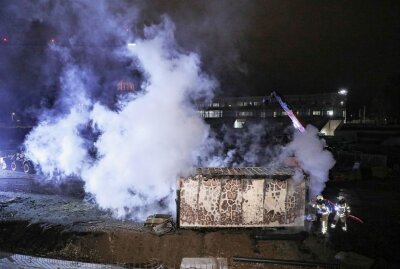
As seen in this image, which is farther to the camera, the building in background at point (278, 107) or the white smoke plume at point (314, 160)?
the building in background at point (278, 107)

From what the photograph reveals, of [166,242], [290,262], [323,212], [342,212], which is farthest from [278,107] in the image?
[290,262]

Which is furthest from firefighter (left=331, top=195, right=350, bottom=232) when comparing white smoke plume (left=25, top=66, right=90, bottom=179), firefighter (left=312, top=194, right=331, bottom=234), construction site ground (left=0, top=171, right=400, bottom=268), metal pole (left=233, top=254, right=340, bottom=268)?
white smoke plume (left=25, top=66, right=90, bottom=179)

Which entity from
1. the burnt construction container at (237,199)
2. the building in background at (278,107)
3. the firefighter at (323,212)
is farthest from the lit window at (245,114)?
the burnt construction container at (237,199)

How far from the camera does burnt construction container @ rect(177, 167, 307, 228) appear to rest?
10.9 metres

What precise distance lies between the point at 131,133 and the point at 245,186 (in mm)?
5592

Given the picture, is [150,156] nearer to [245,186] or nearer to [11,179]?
[245,186]

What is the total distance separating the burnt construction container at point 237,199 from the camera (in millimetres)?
10883

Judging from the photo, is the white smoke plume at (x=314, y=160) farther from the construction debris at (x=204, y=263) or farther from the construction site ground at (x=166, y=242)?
the construction debris at (x=204, y=263)

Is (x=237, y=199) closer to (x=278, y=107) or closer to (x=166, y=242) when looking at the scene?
(x=166, y=242)

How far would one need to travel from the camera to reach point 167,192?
13.2 meters

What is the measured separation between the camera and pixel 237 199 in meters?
10.9

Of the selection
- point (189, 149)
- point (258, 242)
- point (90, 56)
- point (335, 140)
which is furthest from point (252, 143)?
point (258, 242)

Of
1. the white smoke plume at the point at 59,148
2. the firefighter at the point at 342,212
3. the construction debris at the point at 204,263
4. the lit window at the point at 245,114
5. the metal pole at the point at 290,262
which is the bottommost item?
the construction debris at the point at 204,263

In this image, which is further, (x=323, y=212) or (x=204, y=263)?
(x=323, y=212)
